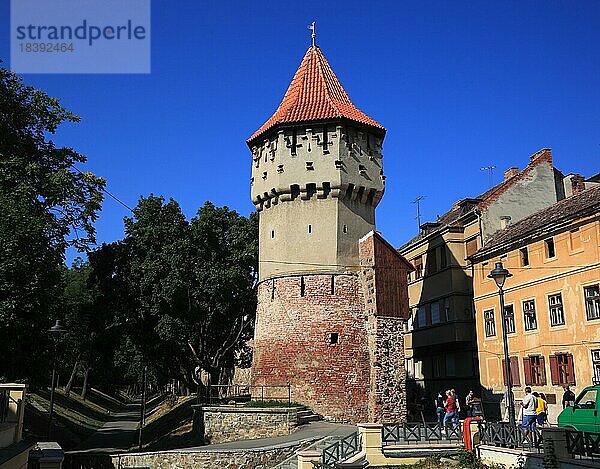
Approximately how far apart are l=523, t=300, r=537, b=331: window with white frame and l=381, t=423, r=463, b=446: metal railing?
10588 millimetres

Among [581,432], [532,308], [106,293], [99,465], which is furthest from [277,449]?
[106,293]

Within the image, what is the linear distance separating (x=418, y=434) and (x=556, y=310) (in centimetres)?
1100

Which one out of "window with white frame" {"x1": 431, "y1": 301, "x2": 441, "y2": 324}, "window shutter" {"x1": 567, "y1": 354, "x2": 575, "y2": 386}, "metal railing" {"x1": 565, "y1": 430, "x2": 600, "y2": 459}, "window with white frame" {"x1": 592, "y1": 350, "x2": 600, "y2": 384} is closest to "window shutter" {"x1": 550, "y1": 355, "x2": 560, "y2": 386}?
"window shutter" {"x1": 567, "y1": 354, "x2": 575, "y2": 386}

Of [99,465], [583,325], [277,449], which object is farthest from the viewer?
[583,325]

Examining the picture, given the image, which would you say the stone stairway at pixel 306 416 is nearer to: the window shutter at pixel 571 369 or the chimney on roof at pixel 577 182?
the window shutter at pixel 571 369

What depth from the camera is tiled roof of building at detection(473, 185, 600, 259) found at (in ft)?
85.3

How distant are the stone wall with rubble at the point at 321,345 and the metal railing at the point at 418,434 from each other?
6.81 m

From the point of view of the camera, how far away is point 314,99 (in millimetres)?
31641

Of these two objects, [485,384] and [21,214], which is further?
[485,384]

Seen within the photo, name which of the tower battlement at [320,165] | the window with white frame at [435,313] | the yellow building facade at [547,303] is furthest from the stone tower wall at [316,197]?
the window with white frame at [435,313]

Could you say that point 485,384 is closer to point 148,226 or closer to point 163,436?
point 163,436

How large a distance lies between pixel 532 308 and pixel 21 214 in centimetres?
2287

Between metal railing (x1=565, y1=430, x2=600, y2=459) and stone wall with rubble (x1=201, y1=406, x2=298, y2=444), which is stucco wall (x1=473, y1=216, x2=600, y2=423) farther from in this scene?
stone wall with rubble (x1=201, y1=406, x2=298, y2=444)

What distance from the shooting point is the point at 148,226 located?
118 feet
